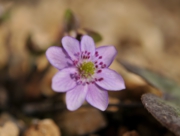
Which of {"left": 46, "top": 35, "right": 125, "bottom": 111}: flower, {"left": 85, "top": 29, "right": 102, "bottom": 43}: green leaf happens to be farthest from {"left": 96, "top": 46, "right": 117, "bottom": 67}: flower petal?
{"left": 85, "top": 29, "right": 102, "bottom": 43}: green leaf

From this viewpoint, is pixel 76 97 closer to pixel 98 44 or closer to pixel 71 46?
pixel 71 46

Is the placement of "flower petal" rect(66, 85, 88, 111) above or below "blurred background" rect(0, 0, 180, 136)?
above

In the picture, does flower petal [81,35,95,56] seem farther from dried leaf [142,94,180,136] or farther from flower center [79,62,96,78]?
dried leaf [142,94,180,136]

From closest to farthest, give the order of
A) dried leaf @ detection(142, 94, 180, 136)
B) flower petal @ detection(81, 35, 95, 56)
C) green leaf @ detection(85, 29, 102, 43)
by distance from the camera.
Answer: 1. dried leaf @ detection(142, 94, 180, 136)
2. flower petal @ detection(81, 35, 95, 56)
3. green leaf @ detection(85, 29, 102, 43)

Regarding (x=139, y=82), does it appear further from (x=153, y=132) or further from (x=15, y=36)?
(x=15, y=36)

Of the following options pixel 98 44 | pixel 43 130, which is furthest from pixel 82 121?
pixel 98 44

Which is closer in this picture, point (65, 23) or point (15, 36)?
point (65, 23)

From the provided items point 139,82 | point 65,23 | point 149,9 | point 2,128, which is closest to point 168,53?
point 149,9
